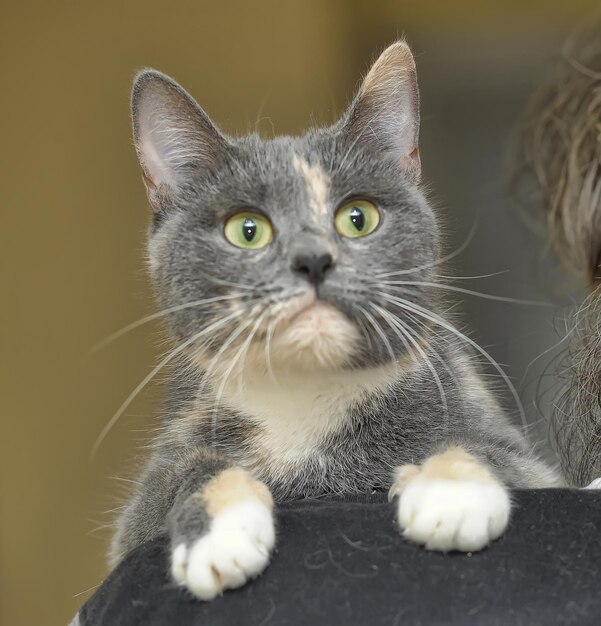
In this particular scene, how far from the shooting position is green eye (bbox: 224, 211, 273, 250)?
101 centimetres

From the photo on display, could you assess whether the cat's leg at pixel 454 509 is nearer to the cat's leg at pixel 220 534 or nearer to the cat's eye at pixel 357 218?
the cat's leg at pixel 220 534

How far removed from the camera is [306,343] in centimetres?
93

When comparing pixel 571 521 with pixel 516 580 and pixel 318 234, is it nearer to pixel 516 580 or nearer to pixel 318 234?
pixel 516 580

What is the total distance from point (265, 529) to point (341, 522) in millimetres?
83

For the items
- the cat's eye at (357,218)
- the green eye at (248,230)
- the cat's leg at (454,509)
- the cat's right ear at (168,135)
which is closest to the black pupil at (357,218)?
the cat's eye at (357,218)

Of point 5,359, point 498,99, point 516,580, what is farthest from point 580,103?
point 5,359

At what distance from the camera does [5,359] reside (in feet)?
7.37

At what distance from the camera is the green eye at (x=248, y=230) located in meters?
1.01

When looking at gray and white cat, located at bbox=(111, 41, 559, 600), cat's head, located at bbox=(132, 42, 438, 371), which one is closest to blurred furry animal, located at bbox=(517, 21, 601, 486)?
gray and white cat, located at bbox=(111, 41, 559, 600)

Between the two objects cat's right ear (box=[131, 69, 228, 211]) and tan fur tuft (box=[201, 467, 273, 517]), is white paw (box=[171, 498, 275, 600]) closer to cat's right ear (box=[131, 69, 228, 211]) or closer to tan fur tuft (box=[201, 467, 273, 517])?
tan fur tuft (box=[201, 467, 273, 517])

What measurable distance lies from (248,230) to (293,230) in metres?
0.07

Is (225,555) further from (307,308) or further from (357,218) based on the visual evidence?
(357,218)

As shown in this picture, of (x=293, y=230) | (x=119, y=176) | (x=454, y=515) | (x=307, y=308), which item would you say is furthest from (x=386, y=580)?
(x=119, y=176)

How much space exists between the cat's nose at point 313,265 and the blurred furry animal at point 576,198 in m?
0.44
